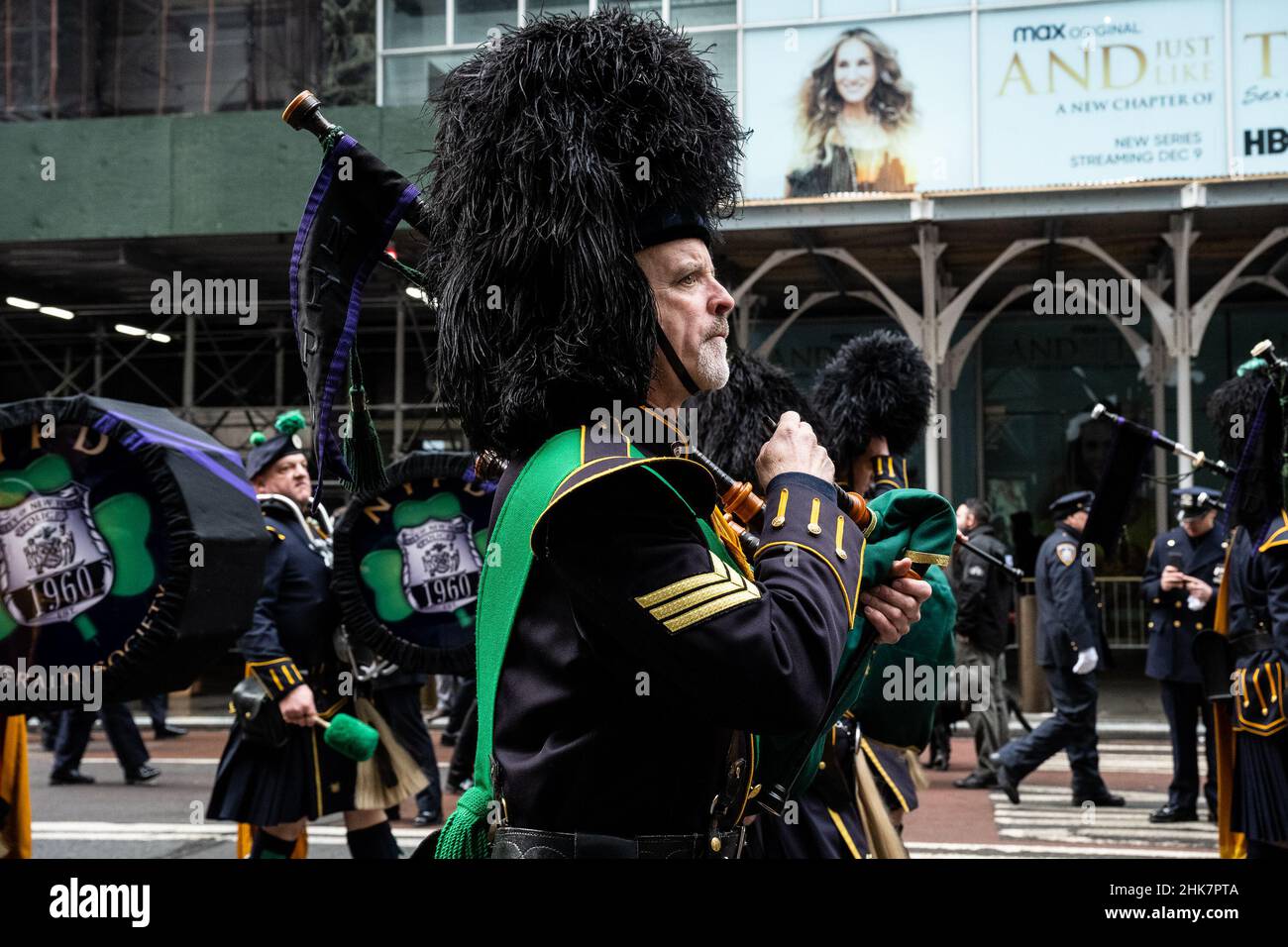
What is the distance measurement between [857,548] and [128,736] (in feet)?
29.7

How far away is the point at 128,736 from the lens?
10.1 meters

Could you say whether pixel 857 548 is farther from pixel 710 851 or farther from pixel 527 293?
pixel 527 293

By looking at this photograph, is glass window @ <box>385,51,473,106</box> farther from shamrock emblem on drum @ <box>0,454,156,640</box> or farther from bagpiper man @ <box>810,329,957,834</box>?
shamrock emblem on drum @ <box>0,454,156,640</box>

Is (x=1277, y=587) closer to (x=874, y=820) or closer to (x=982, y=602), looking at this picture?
(x=874, y=820)

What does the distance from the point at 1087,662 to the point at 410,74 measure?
10272 millimetres

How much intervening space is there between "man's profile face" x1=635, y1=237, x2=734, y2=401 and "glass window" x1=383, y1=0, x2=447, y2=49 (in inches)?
556

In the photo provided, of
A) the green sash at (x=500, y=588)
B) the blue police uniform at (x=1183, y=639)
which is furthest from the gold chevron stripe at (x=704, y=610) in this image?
the blue police uniform at (x=1183, y=639)

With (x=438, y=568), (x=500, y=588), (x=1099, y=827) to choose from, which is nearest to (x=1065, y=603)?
(x=1099, y=827)

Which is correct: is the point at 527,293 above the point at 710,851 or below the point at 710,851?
above

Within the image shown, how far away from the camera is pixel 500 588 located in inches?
87.4

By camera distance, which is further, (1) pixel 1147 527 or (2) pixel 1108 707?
(1) pixel 1147 527

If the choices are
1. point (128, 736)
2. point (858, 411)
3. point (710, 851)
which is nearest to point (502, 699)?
point (710, 851)

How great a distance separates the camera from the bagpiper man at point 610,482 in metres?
2.00

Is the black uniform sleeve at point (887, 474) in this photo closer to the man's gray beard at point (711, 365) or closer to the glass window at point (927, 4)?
the man's gray beard at point (711, 365)
